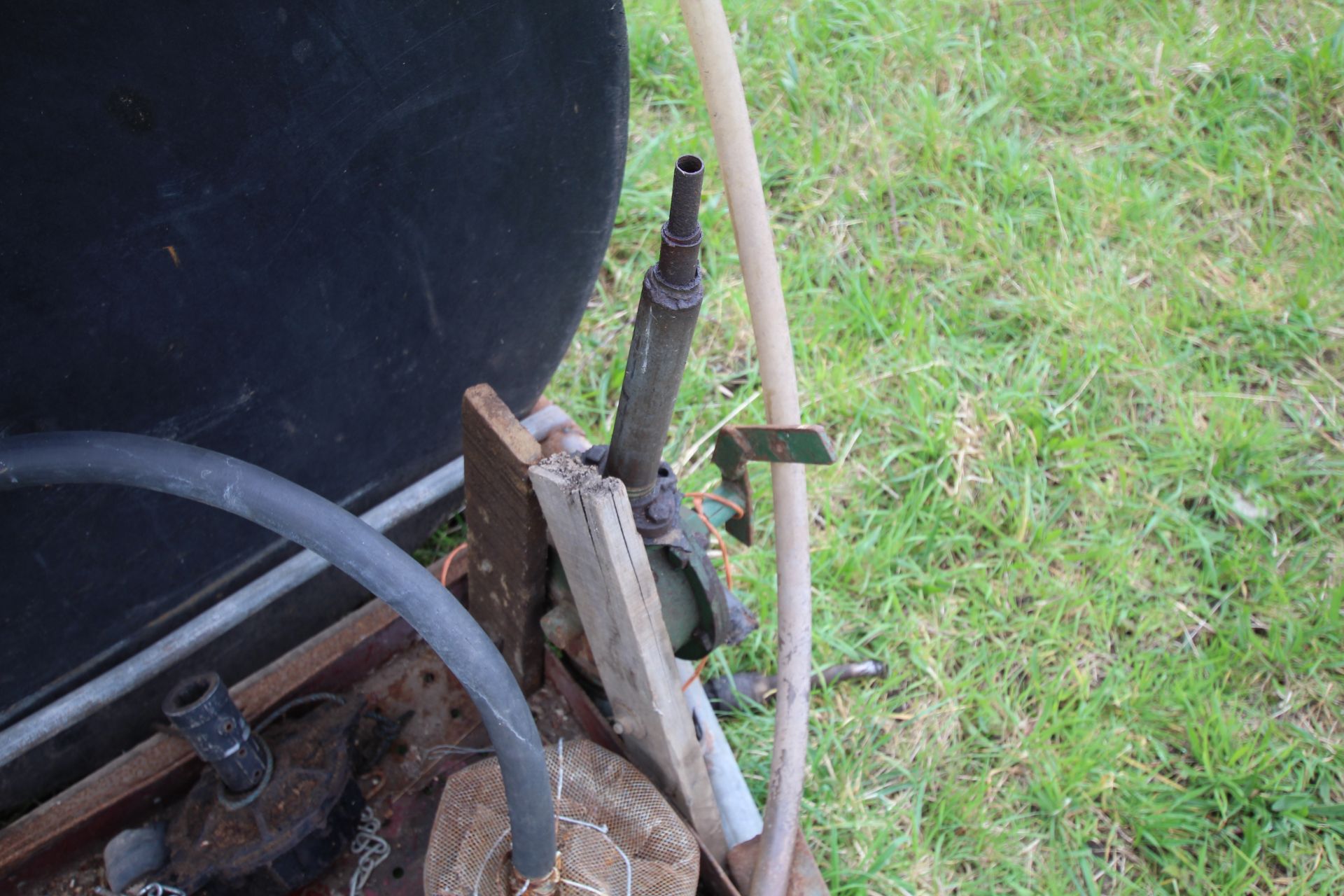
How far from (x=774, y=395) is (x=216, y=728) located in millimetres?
1086

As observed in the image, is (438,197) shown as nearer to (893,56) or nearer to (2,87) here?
(2,87)

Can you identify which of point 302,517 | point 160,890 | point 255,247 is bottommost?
point 160,890

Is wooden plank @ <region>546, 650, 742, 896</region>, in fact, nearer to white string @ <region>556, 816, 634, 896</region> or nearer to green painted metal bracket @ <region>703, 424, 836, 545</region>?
white string @ <region>556, 816, 634, 896</region>

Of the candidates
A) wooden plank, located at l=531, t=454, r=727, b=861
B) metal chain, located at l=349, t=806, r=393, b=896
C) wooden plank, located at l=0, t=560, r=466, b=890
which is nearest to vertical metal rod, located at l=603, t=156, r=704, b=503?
wooden plank, located at l=531, t=454, r=727, b=861

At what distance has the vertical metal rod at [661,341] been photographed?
1.16 m

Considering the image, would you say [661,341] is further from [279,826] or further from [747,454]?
[279,826]

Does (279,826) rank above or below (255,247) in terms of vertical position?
below

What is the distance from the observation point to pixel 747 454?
1.72 m

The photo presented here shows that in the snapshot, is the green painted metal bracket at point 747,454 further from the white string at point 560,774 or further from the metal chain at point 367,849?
the metal chain at point 367,849

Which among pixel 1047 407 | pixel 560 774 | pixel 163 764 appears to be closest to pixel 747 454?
pixel 560 774

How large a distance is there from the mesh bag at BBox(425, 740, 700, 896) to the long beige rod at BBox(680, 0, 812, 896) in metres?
0.21

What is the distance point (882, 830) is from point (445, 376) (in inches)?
52.8

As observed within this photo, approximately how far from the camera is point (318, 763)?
1.79 metres

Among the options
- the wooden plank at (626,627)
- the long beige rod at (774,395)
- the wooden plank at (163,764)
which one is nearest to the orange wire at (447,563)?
the wooden plank at (163,764)
